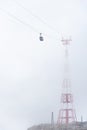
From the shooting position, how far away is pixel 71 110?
17975cm

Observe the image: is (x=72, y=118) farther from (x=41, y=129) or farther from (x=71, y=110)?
(x=41, y=129)

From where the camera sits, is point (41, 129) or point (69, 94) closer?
point (69, 94)

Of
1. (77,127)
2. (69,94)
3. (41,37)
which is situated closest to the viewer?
(41,37)

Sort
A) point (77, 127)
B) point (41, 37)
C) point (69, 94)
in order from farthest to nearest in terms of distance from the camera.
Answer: point (77, 127) → point (69, 94) → point (41, 37)

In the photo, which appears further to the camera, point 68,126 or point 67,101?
point 68,126

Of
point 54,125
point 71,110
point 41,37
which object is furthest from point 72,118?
point 41,37

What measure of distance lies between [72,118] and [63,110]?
5129 mm

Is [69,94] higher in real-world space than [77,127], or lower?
higher

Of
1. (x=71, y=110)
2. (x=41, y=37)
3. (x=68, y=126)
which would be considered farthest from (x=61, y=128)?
(x=41, y=37)

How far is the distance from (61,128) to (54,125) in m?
7.50

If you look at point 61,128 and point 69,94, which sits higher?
point 69,94

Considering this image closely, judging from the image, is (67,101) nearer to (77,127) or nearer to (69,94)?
(69,94)

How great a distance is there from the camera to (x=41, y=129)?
198 metres

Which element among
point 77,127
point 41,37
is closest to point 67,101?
point 77,127
